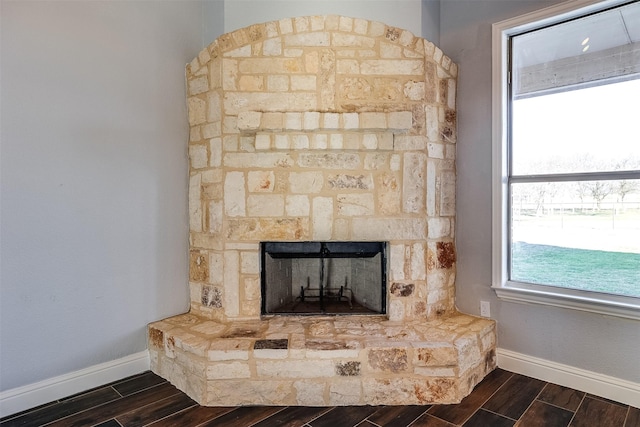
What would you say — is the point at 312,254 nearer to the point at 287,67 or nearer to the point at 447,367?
the point at 447,367

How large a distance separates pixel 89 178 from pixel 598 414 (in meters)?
3.23

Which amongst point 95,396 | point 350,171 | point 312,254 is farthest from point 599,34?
point 95,396

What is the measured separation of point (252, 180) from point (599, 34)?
93.4 inches

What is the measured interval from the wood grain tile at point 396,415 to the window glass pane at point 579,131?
1699mm

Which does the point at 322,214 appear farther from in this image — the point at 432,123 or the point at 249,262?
the point at 432,123

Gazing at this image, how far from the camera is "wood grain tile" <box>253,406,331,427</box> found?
6.15ft

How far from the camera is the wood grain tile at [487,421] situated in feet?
6.08

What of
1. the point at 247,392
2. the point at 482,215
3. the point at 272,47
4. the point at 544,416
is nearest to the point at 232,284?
the point at 247,392

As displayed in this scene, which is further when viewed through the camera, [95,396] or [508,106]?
[508,106]

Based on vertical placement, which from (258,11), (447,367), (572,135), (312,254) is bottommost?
(447,367)

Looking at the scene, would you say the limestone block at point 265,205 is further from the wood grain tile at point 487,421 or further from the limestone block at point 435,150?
the wood grain tile at point 487,421

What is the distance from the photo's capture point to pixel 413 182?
2.45 m

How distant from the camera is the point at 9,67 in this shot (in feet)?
6.16

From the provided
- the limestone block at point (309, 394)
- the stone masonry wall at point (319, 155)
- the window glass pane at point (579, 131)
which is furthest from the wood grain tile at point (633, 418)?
the limestone block at point (309, 394)
